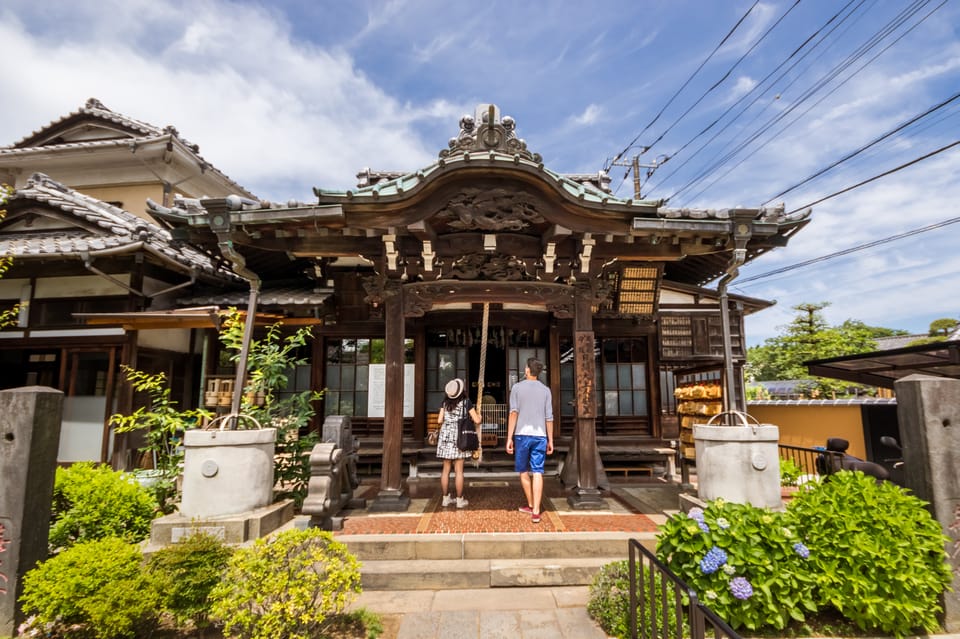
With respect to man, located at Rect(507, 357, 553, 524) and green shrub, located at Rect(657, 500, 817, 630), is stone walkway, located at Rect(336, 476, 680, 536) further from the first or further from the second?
green shrub, located at Rect(657, 500, 817, 630)

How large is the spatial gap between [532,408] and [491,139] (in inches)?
152

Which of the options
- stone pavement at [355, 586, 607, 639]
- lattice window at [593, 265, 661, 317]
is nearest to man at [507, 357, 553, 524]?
stone pavement at [355, 586, 607, 639]

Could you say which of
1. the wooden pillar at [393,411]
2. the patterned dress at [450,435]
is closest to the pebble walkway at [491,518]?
the wooden pillar at [393,411]

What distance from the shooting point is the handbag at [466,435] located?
21.0 feet

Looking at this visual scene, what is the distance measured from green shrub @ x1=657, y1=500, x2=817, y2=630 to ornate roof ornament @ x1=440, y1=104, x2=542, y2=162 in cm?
487

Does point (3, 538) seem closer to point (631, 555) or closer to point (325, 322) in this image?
point (631, 555)

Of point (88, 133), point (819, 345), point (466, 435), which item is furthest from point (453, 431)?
point (819, 345)

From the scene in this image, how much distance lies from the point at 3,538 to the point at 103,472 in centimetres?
236

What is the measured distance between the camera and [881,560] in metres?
3.72

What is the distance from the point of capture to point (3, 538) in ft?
12.9

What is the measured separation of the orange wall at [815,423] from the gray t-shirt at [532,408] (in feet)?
40.4

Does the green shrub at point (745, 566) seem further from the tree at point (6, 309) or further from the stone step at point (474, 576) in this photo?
the tree at point (6, 309)

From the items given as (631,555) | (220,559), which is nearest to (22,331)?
(220,559)

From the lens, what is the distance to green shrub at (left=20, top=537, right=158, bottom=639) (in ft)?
11.2
